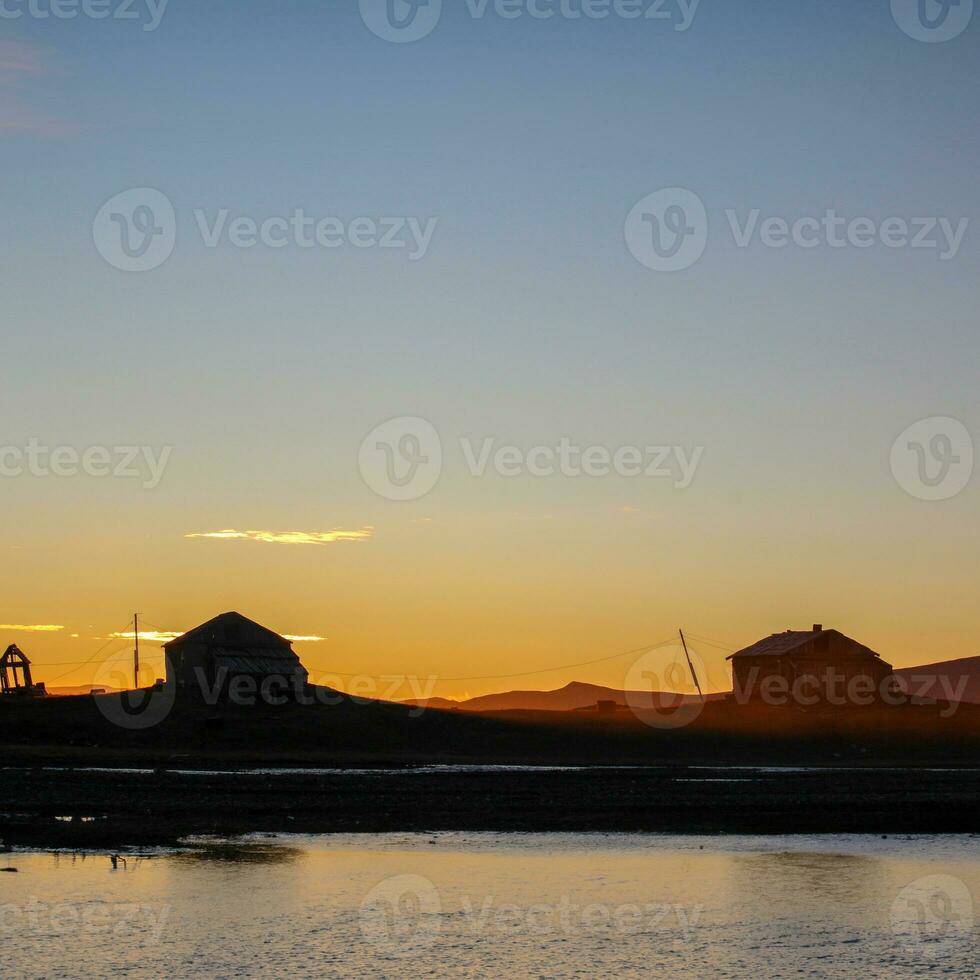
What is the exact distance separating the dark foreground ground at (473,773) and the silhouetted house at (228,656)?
5364 millimetres

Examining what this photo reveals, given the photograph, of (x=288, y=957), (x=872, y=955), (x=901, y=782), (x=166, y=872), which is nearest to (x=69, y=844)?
(x=166, y=872)

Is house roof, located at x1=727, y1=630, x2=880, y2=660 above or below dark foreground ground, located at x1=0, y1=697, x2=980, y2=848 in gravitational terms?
above

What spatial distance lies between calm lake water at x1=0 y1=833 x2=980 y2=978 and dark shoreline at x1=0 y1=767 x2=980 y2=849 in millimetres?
3532

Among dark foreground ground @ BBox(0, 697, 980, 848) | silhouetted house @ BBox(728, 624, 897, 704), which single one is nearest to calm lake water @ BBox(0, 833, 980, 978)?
dark foreground ground @ BBox(0, 697, 980, 848)

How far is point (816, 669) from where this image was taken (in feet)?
337

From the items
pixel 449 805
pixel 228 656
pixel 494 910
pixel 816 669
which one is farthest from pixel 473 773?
pixel 816 669

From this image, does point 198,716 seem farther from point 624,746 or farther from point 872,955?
point 872,955

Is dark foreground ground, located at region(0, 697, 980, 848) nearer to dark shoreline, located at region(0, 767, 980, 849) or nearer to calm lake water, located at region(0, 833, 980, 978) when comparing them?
dark shoreline, located at region(0, 767, 980, 849)

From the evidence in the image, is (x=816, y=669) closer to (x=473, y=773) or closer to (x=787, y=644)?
(x=787, y=644)

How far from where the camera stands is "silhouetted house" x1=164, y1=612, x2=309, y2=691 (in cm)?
9519

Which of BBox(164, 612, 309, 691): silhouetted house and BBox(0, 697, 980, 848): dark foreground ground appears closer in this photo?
BBox(0, 697, 980, 848): dark foreground ground

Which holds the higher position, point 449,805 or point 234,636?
point 234,636

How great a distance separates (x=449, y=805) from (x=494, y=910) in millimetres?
18889

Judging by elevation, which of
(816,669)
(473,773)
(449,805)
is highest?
(816,669)
